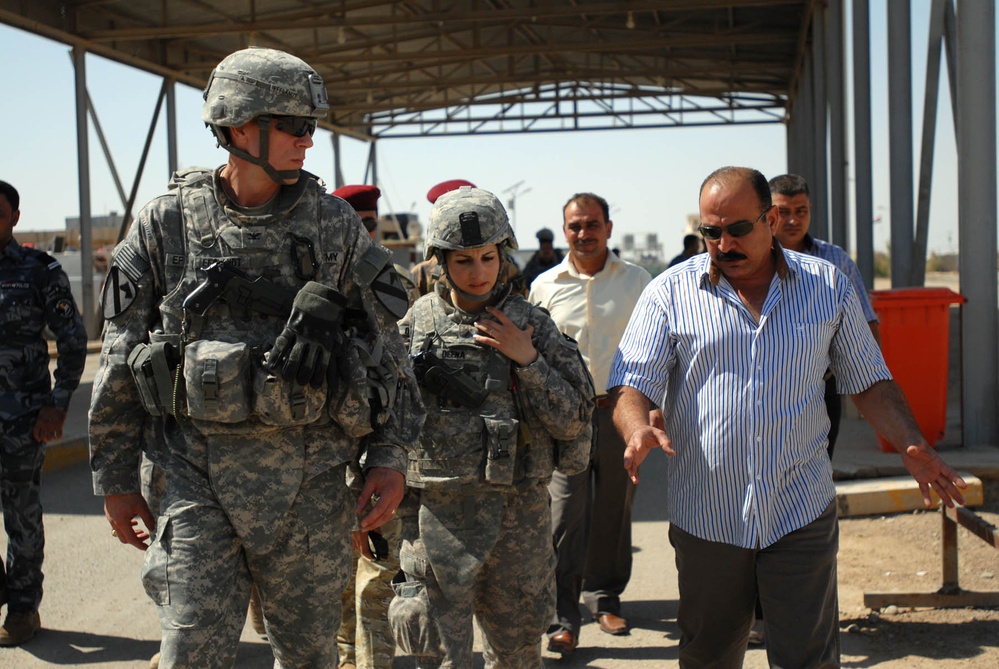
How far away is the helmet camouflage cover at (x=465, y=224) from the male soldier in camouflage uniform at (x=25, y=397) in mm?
2279

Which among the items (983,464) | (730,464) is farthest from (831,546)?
(983,464)

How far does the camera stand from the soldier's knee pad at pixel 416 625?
3.55 m

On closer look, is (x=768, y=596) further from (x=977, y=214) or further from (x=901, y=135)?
(x=901, y=135)

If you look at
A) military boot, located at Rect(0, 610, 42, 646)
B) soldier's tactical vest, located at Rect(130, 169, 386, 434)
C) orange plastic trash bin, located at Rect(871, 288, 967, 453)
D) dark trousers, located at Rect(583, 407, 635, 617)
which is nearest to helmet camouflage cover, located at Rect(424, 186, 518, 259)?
soldier's tactical vest, located at Rect(130, 169, 386, 434)

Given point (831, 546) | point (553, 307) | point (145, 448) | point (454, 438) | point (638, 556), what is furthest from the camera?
point (638, 556)

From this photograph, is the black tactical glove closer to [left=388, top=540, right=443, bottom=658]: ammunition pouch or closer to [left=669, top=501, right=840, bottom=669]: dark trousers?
[left=388, top=540, right=443, bottom=658]: ammunition pouch

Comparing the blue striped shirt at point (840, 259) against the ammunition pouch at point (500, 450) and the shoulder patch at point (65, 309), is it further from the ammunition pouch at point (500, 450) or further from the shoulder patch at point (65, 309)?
the shoulder patch at point (65, 309)

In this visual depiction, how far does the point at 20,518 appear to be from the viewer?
4.97 metres

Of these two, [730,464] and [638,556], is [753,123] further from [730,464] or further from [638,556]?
[730,464]

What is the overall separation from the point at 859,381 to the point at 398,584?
1701mm

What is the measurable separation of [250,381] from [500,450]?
43.9 inches

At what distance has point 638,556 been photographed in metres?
6.53

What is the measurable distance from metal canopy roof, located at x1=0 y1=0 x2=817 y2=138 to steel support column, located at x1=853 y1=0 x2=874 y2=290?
15.3 feet

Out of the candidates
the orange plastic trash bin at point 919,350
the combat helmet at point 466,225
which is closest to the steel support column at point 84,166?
the orange plastic trash bin at point 919,350
